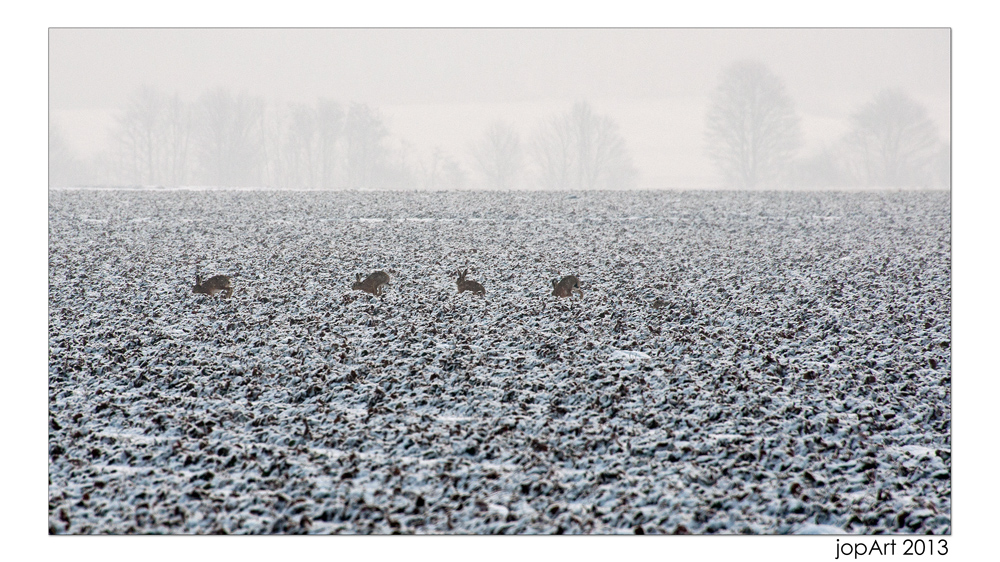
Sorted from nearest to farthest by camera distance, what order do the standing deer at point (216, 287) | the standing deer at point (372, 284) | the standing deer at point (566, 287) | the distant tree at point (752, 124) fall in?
the standing deer at point (216, 287), the standing deer at point (566, 287), the standing deer at point (372, 284), the distant tree at point (752, 124)

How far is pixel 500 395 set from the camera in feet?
30.4

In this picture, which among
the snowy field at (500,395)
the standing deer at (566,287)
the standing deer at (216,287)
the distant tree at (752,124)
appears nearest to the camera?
the snowy field at (500,395)

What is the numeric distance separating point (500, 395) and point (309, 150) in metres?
72.6

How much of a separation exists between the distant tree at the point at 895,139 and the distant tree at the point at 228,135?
59.1 meters

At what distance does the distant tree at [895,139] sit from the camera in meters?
68.7

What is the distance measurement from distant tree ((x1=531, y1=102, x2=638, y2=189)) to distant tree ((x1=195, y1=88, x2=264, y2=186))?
1198 inches

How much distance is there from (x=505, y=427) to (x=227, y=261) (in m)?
11.4

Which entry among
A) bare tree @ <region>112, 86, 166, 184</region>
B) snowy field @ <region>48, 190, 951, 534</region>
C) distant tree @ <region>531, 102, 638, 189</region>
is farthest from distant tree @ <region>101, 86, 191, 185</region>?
snowy field @ <region>48, 190, 951, 534</region>

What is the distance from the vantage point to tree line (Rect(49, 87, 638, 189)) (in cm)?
7500

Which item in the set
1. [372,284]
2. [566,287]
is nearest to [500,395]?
[566,287]

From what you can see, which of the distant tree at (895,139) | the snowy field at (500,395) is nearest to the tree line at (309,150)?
the distant tree at (895,139)

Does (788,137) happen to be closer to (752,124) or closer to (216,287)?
(752,124)

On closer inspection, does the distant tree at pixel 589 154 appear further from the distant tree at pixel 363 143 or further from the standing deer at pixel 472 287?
the standing deer at pixel 472 287

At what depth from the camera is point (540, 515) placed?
6.73 meters
